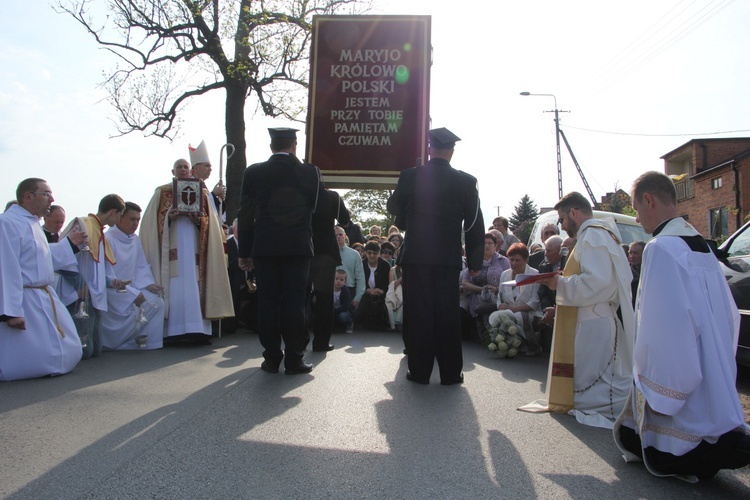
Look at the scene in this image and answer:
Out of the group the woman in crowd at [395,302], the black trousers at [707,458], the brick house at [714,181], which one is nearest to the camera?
the black trousers at [707,458]

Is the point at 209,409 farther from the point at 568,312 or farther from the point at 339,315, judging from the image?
the point at 339,315

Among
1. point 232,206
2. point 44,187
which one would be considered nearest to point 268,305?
point 44,187

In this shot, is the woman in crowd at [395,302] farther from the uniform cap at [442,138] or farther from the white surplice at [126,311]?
the uniform cap at [442,138]

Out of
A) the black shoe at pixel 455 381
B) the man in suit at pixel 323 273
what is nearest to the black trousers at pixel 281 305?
the black shoe at pixel 455 381

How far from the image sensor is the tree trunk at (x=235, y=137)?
723 inches

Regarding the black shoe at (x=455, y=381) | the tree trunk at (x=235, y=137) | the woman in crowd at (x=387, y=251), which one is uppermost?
the tree trunk at (x=235, y=137)

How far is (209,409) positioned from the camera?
4.59 metres

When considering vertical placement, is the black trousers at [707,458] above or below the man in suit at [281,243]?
below

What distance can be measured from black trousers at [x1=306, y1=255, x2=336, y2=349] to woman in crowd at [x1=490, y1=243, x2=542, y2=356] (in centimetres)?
202

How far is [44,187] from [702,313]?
562cm

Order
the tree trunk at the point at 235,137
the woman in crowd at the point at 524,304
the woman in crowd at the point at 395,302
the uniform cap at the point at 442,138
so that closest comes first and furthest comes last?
the uniform cap at the point at 442,138
the woman in crowd at the point at 524,304
the woman in crowd at the point at 395,302
the tree trunk at the point at 235,137

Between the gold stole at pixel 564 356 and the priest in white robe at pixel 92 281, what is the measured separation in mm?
4951

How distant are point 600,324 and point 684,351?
1643mm

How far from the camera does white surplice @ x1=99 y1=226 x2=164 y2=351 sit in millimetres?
8109
